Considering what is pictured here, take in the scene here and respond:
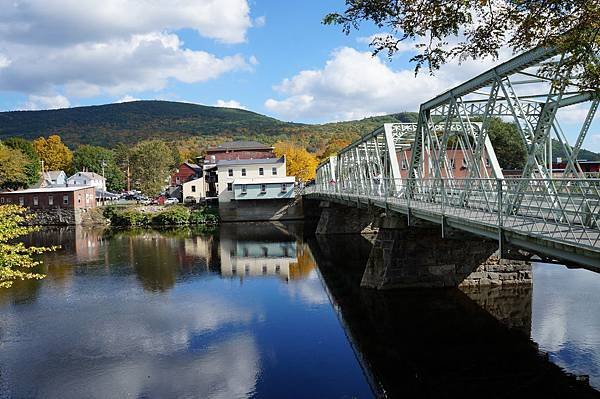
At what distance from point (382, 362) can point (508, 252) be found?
571 centimetres

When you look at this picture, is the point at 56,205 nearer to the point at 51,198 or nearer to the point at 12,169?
the point at 51,198

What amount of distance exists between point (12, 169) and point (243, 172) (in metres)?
34.3

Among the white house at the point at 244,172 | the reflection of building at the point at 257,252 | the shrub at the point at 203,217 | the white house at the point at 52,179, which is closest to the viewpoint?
the reflection of building at the point at 257,252

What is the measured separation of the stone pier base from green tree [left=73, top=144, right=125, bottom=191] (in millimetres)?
89652

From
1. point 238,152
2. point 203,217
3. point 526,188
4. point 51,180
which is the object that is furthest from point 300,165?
point 526,188

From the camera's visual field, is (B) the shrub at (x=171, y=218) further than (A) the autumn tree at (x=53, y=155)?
No

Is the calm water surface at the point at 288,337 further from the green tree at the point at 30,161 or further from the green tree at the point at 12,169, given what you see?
the green tree at the point at 30,161

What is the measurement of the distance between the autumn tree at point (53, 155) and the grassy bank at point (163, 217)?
4928 centimetres

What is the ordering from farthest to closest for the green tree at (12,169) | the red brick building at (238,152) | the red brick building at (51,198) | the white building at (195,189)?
1. the red brick building at (238,152)
2. the green tree at (12,169)
3. the white building at (195,189)
4. the red brick building at (51,198)

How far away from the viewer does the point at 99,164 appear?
10188cm

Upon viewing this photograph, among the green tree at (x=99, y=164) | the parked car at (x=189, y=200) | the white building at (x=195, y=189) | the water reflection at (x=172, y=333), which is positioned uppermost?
the green tree at (x=99, y=164)

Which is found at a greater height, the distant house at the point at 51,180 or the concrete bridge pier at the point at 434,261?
the distant house at the point at 51,180

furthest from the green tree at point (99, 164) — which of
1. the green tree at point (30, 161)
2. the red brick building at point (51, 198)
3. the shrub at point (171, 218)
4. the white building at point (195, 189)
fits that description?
the shrub at point (171, 218)

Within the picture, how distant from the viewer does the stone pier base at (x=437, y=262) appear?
73.5 ft
